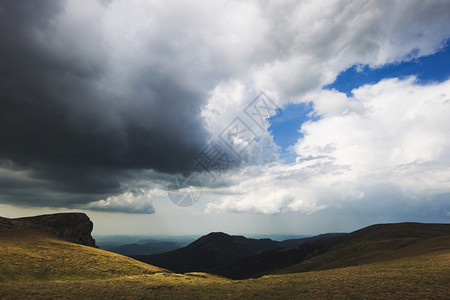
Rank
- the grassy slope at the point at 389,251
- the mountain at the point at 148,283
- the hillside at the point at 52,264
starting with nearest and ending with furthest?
the mountain at the point at 148,283, the hillside at the point at 52,264, the grassy slope at the point at 389,251

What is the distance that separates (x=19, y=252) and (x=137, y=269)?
24.1m

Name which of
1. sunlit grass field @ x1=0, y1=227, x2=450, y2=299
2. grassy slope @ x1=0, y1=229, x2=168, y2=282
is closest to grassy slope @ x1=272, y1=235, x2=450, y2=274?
sunlit grass field @ x1=0, y1=227, x2=450, y2=299

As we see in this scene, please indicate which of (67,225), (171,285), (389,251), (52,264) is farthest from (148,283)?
(67,225)

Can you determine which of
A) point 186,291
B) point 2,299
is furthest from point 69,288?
point 186,291

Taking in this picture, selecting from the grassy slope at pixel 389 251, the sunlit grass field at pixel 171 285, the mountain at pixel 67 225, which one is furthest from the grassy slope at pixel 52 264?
the grassy slope at pixel 389 251

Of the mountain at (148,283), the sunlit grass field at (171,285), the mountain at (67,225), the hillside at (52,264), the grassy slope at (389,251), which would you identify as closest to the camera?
the sunlit grass field at (171,285)

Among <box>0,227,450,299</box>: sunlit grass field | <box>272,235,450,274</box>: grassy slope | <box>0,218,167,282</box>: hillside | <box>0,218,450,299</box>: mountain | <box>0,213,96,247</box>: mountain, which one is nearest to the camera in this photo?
<box>0,227,450,299</box>: sunlit grass field

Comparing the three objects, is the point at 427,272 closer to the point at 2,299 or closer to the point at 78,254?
the point at 2,299

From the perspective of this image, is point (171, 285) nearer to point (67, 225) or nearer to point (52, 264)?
point (52, 264)

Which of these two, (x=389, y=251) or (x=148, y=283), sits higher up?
(x=389, y=251)

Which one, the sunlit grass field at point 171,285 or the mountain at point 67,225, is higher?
the mountain at point 67,225

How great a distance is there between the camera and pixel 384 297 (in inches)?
902

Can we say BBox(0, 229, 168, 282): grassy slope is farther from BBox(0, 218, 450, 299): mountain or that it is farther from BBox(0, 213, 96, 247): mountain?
BBox(0, 213, 96, 247): mountain

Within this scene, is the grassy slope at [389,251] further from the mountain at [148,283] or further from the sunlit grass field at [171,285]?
the sunlit grass field at [171,285]
